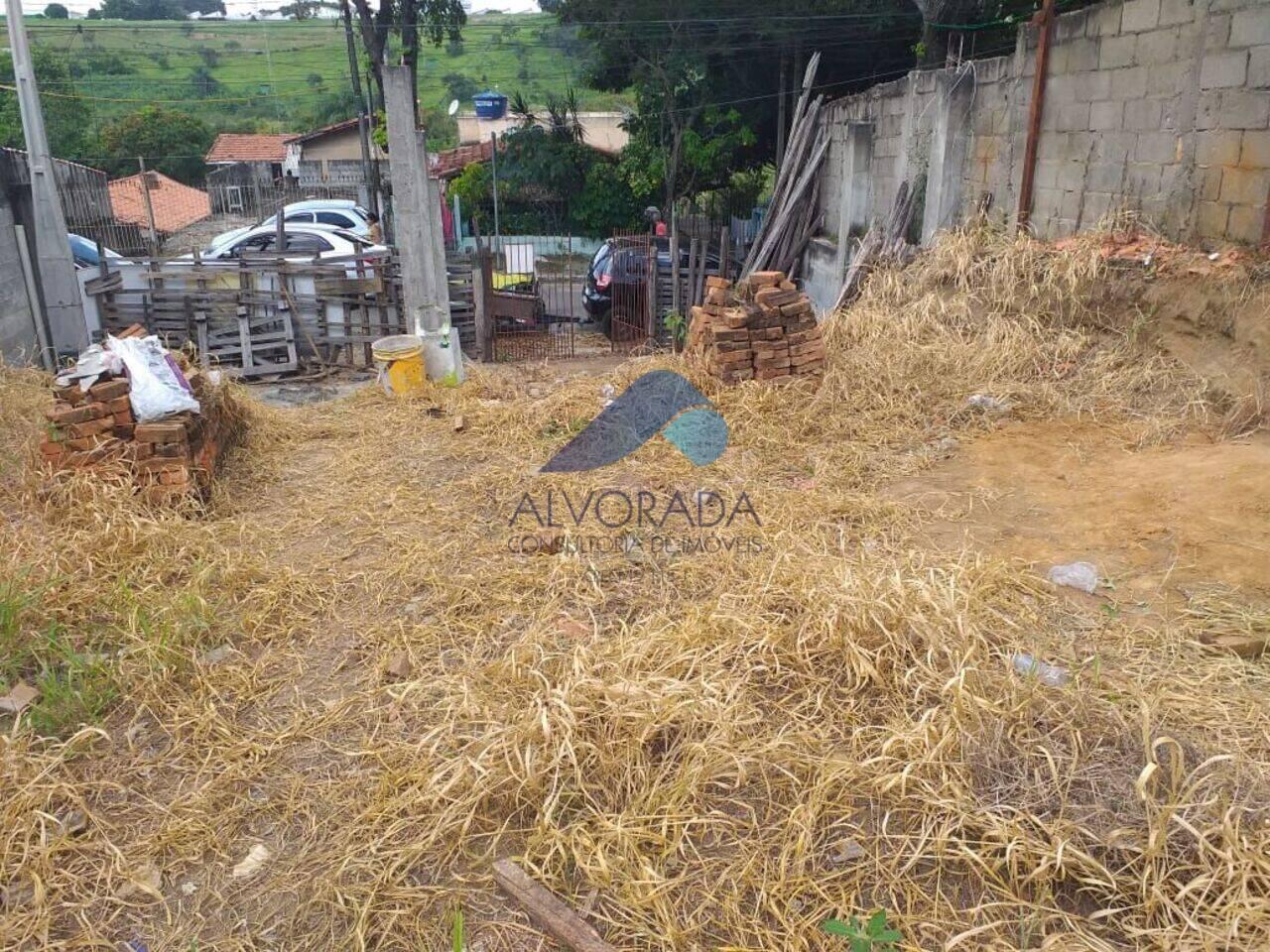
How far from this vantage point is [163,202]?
26.0 metres

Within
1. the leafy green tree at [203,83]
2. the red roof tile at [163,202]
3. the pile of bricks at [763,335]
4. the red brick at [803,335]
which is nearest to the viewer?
the pile of bricks at [763,335]

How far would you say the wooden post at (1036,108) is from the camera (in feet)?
24.0

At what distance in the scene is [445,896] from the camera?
238 centimetres

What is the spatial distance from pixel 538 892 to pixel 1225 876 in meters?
1.67

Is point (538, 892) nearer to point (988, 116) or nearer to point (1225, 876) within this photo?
point (1225, 876)

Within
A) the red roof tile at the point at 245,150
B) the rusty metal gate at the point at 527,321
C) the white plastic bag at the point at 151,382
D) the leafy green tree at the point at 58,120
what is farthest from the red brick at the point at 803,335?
the red roof tile at the point at 245,150

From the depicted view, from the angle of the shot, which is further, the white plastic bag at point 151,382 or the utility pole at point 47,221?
the utility pole at point 47,221

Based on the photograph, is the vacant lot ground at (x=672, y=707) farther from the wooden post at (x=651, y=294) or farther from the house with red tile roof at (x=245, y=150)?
the house with red tile roof at (x=245, y=150)

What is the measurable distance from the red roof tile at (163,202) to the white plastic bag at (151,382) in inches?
799

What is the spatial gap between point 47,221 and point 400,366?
4869mm

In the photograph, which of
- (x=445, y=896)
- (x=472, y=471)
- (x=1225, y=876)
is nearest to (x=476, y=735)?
(x=445, y=896)

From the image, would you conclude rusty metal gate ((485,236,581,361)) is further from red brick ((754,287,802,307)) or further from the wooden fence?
red brick ((754,287,802,307))

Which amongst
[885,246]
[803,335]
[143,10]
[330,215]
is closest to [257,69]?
[143,10]

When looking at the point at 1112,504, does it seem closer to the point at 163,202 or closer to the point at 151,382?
the point at 151,382
